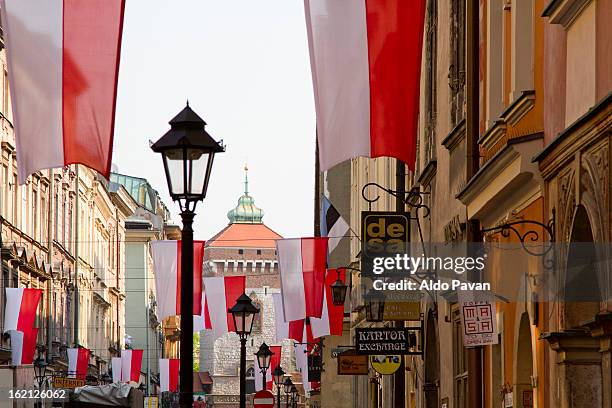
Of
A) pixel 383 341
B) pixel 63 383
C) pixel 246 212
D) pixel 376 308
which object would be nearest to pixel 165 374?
pixel 63 383

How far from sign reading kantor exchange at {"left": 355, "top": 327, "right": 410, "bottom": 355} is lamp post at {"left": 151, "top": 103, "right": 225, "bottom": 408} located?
8421mm

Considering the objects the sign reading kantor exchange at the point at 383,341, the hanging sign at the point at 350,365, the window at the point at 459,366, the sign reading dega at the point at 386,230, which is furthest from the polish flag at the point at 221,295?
the window at the point at 459,366

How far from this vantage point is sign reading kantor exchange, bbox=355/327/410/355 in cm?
2134

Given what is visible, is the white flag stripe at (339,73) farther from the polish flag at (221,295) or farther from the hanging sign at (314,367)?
the hanging sign at (314,367)

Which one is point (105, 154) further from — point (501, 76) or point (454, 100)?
point (454, 100)

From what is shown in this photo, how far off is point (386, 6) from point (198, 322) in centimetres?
2691

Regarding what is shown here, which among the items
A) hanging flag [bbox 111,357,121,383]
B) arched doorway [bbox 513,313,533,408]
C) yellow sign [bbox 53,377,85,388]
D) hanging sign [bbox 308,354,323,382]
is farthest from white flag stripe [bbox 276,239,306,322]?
hanging flag [bbox 111,357,121,383]

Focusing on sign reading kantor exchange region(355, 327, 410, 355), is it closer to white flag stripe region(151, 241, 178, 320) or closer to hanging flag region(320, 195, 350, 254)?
white flag stripe region(151, 241, 178, 320)

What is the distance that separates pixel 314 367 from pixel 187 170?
138 ft

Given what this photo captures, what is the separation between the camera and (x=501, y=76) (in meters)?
15.6

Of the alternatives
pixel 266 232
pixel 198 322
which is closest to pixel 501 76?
pixel 198 322

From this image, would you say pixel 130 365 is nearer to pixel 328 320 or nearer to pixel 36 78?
pixel 328 320

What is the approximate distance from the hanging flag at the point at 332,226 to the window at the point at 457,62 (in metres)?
14.8

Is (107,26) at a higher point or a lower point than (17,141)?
higher
